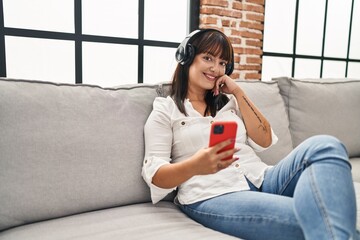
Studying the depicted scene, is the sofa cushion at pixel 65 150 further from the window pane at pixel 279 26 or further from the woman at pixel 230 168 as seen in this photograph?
the window pane at pixel 279 26

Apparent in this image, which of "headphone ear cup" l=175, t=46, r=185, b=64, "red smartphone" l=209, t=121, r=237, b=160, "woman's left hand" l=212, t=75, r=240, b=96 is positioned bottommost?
"red smartphone" l=209, t=121, r=237, b=160

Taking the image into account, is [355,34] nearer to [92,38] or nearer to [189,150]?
[92,38]

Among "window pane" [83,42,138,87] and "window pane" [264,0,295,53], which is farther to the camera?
"window pane" [264,0,295,53]

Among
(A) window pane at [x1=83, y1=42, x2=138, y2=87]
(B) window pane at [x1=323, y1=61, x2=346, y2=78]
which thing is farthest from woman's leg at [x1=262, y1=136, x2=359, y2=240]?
(B) window pane at [x1=323, y1=61, x2=346, y2=78]

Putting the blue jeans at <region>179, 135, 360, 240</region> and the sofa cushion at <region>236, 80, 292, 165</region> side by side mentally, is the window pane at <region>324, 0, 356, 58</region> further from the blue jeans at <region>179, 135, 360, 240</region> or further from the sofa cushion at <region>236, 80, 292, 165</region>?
the blue jeans at <region>179, 135, 360, 240</region>

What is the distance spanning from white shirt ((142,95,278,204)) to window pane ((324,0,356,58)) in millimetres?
2577

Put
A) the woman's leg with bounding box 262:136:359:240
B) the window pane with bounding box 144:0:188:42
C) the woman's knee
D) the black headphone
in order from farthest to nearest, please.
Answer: the window pane with bounding box 144:0:188:42
the black headphone
the woman's knee
the woman's leg with bounding box 262:136:359:240

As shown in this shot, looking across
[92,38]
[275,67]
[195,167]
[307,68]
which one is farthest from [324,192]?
[307,68]

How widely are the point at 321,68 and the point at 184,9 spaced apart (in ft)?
5.63

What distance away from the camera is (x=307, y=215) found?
91 centimetres

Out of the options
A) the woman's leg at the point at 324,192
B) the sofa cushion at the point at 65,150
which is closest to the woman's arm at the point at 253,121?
the woman's leg at the point at 324,192

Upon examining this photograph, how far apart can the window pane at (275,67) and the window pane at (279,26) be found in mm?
82

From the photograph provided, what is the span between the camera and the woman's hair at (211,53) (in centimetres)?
139

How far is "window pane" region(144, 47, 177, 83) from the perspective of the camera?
97.3 inches
